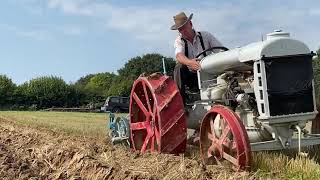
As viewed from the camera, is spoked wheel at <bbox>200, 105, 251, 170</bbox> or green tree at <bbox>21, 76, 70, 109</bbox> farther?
green tree at <bbox>21, 76, 70, 109</bbox>

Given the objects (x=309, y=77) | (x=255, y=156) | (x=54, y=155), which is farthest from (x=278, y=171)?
(x=54, y=155)

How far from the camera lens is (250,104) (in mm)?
6297

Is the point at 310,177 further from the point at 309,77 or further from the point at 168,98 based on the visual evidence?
the point at 168,98

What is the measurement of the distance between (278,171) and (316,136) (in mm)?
779

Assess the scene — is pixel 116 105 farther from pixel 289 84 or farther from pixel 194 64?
pixel 289 84

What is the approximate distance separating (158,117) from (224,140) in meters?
1.21

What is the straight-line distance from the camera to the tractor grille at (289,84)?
5.88m

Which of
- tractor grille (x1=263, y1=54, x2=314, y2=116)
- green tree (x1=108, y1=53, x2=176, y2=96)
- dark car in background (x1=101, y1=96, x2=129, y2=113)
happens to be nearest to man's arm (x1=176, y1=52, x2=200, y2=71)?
tractor grille (x1=263, y1=54, x2=314, y2=116)

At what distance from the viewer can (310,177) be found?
5.46 m

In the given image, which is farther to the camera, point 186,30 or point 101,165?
point 186,30

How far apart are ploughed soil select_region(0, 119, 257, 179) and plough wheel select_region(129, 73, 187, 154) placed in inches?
8.6

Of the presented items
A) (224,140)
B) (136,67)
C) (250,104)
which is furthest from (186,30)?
(136,67)

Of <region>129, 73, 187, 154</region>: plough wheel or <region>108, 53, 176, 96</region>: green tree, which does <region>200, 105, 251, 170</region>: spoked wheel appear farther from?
<region>108, 53, 176, 96</region>: green tree

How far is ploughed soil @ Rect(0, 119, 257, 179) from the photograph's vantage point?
18.7 ft
